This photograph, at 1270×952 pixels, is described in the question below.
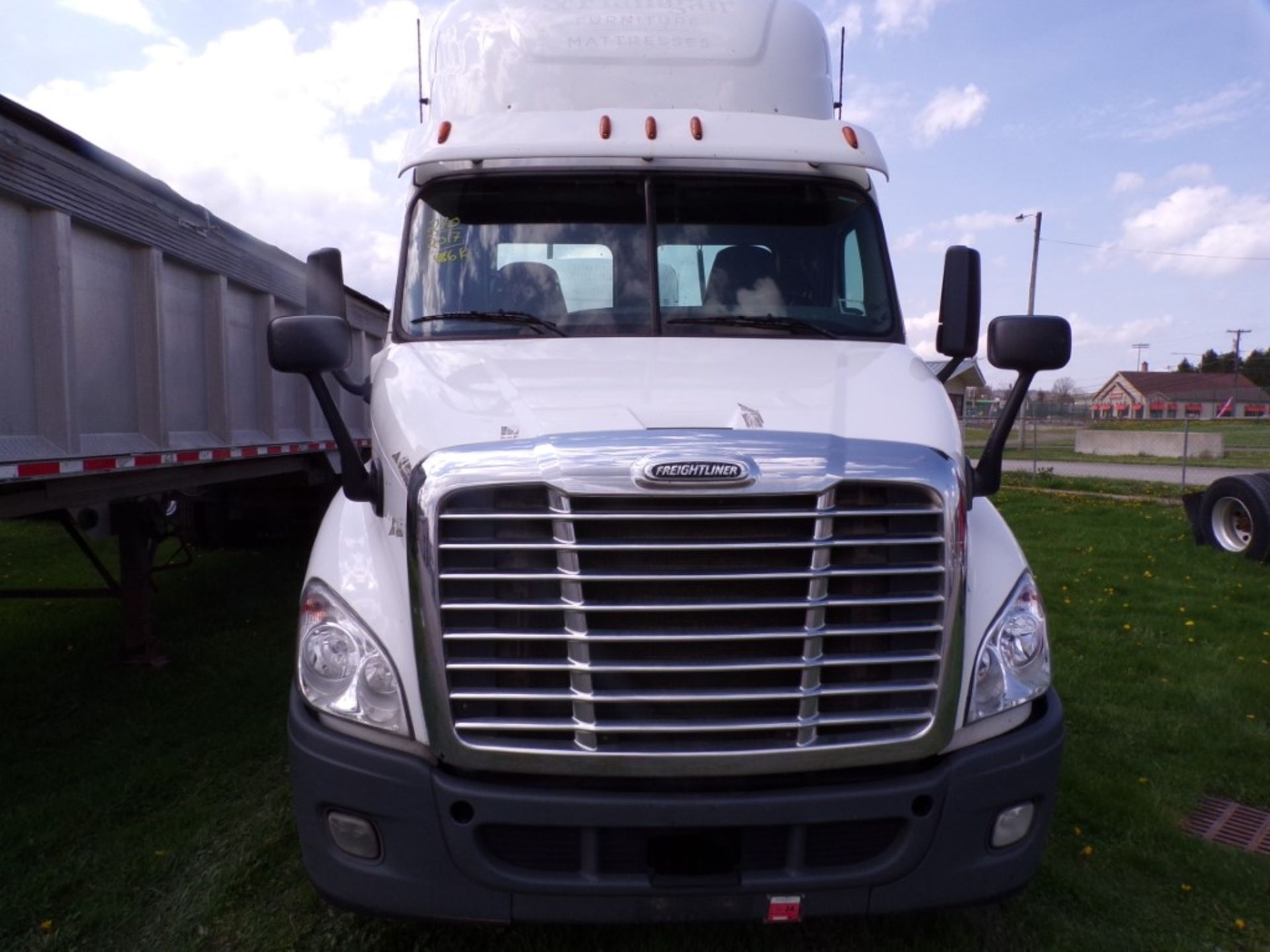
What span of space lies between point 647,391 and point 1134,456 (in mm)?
34540

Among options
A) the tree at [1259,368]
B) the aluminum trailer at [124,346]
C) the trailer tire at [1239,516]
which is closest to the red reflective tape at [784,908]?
the aluminum trailer at [124,346]

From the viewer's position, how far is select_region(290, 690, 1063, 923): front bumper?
102 inches

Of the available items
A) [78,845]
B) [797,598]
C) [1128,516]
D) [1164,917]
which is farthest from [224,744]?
[1128,516]

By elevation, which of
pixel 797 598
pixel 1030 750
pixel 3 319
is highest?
pixel 3 319

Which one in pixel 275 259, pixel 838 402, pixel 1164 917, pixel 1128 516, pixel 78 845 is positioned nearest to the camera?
pixel 838 402

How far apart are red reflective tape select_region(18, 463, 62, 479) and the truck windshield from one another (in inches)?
63.8

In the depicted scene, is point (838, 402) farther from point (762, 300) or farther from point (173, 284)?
point (173, 284)

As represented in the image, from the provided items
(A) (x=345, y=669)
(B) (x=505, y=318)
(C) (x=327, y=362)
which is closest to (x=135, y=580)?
(C) (x=327, y=362)

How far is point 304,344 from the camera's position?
3.35 meters

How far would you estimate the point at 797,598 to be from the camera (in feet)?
8.83

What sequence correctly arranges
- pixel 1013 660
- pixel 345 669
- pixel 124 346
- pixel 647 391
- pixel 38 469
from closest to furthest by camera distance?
1. pixel 345 669
2. pixel 1013 660
3. pixel 647 391
4. pixel 38 469
5. pixel 124 346

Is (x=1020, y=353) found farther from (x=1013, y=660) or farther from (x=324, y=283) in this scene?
(x=324, y=283)

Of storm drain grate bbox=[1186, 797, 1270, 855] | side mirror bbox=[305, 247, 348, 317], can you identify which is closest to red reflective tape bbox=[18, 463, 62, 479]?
side mirror bbox=[305, 247, 348, 317]

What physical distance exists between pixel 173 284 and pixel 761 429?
409 cm
